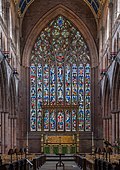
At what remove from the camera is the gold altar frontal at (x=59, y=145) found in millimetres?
42406

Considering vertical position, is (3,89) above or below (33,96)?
above

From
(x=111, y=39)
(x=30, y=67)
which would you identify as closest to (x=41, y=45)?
(x=30, y=67)

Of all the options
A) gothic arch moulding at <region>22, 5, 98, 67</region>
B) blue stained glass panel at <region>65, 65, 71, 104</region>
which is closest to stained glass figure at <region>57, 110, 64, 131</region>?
blue stained glass panel at <region>65, 65, 71, 104</region>

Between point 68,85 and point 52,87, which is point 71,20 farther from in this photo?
point 52,87

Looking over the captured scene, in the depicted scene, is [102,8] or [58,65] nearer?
[102,8]

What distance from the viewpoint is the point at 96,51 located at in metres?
47.2

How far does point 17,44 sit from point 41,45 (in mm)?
4451

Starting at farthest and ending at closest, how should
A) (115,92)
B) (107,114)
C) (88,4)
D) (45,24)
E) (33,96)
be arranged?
(45,24) < (33,96) < (88,4) < (107,114) < (115,92)

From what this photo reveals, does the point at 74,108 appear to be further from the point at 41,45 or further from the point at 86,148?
the point at 41,45

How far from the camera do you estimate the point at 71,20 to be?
4791 centimetres

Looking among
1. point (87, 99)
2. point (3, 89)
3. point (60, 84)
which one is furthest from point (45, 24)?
point (3, 89)

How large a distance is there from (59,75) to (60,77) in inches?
9.2

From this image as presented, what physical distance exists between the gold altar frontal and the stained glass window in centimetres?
332

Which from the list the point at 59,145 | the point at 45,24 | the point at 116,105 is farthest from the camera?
the point at 45,24
